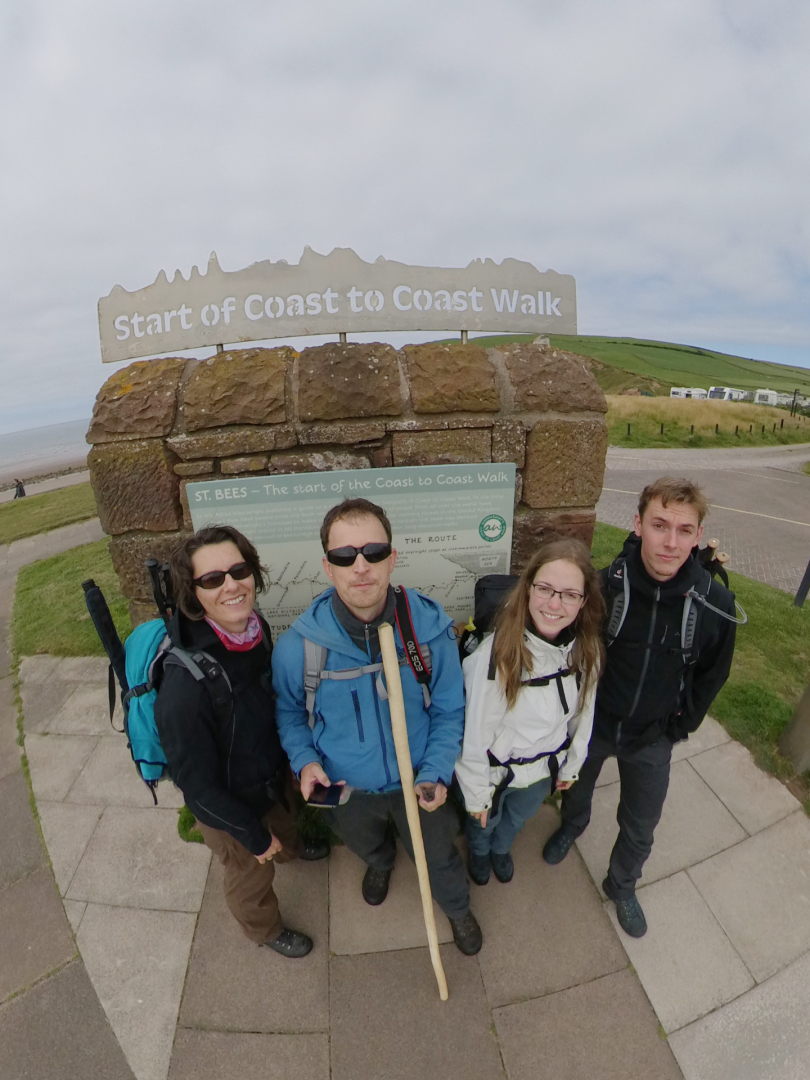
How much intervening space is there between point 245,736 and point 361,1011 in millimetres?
1454

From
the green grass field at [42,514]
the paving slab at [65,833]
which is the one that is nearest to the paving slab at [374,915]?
the paving slab at [65,833]

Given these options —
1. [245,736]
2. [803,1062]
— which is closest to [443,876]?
[245,736]

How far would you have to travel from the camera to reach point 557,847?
285 centimetres

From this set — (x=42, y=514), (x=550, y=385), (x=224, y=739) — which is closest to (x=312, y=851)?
(x=224, y=739)

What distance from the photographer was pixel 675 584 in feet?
6.83

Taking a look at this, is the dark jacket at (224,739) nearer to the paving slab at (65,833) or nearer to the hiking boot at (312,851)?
the hiking boot at (312,851)

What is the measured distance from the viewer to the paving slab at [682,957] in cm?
224

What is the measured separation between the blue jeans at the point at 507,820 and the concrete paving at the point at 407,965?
0.30 metres

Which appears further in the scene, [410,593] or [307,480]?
[307,480]

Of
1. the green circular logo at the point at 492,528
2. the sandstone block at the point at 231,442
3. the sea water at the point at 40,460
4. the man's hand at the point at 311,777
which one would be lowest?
the sea water at the point at 40,460

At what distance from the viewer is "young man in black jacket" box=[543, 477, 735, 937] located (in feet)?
6.70

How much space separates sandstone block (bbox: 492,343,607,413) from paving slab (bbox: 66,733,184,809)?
133 inches

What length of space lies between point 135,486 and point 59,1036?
2.62 meters

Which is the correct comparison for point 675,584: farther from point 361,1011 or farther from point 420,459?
point 361,1011
